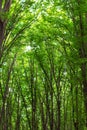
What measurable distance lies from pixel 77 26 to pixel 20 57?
1034 centimetres

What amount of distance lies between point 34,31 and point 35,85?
24.6ft

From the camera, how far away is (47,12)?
14586 mm

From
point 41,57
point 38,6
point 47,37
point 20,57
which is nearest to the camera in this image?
point 38,6

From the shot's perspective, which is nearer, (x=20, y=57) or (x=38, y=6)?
(x=38, y=6)

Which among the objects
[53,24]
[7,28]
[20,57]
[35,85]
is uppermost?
[7,28]

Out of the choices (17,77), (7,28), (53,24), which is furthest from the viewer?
(17,77)

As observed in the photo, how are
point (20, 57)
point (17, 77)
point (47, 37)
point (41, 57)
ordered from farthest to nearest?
1. point (17, 77)
2. point (20, 57)
3. point (41, 57)
4. point (47, 37)

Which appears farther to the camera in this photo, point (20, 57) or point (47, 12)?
point (20, 57)

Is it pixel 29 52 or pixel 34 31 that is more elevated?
pixel 34 31

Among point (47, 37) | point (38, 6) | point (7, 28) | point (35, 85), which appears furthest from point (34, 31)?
point (35, 85)

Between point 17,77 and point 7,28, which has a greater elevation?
point 7,28

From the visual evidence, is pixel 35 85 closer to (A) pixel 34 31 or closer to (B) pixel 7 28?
(A) pixel 34 31

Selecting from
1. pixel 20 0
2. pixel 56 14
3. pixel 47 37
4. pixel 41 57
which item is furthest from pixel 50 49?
pixel 20 0

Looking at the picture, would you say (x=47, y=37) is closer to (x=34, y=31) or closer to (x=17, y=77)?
(x=34, y=31)
